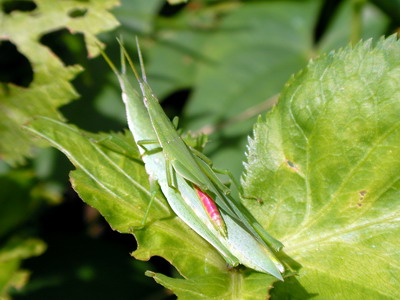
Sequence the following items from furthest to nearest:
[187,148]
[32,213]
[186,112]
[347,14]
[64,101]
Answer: [347,14], [186,112], [32,213], [64,101], [187,148]

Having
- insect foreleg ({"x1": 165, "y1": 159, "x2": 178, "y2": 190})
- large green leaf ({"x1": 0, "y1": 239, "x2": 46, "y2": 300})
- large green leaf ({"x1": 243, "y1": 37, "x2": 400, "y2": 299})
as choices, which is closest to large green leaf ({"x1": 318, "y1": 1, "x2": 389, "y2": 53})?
large green leaf ({"x1": 243, "y1": 37, "x2": 400, "y2": 299})

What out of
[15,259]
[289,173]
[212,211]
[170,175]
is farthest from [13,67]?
[289,173]

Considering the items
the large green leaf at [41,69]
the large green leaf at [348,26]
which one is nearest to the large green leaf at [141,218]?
the large green leaf at [41,69]

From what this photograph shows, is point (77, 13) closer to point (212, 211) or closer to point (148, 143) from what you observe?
point (148, 143)

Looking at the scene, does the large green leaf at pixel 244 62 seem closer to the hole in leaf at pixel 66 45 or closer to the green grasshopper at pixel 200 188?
the hole in leaf at pixel 66 45

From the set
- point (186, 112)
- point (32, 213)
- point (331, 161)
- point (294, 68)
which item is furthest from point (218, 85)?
point (331, 161)

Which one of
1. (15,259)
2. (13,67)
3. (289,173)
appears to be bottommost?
(15,259)

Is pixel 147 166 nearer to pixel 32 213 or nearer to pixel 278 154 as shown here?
pixel 278 154

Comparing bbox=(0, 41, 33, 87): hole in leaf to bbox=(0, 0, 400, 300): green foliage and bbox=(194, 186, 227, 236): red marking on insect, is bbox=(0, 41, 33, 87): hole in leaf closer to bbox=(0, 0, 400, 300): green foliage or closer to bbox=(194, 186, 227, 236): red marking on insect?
bbox=(0, 0, 400, 300): green foliage
